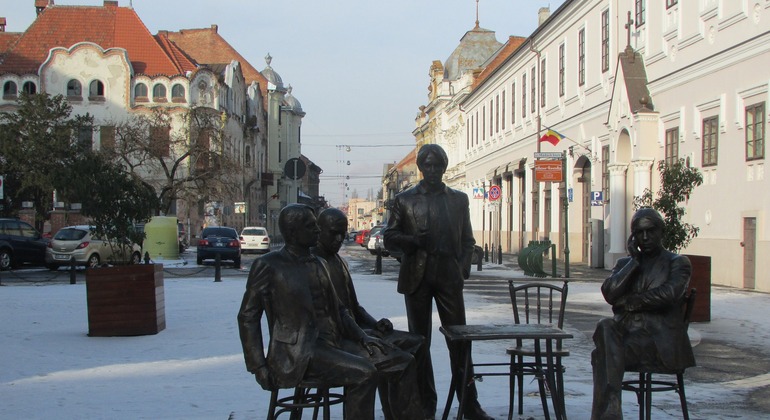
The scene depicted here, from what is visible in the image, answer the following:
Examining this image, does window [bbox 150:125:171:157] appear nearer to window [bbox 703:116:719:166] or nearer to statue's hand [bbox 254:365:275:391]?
window [bbox 703:116:719:166]

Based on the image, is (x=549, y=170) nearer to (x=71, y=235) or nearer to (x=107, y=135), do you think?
(x=71, y=235)

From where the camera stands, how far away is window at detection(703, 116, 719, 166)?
23156 mm

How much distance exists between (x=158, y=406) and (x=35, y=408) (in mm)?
1011

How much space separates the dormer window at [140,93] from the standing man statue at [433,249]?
51.0 m

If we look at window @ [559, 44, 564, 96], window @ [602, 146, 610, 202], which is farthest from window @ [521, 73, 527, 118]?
window @ [602, 146, 610, 202]

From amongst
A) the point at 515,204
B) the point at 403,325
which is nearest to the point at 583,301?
the point at 403,325

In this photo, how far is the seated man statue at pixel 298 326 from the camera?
4906 millimetres

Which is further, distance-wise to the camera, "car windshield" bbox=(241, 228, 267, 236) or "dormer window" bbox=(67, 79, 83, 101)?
"dormer window" bbox=(67, 79, 83, 101)

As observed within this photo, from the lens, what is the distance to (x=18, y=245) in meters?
29.0

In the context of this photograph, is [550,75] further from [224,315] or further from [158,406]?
[158,406]

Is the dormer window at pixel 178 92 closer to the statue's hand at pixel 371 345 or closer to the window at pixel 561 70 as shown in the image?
the window at pixel 561 70

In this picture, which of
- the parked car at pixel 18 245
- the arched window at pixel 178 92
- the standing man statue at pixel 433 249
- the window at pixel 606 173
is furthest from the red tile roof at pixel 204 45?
the standing man statue at pixel 433 249

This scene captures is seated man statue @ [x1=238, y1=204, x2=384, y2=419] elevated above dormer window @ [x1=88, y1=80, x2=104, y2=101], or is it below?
below

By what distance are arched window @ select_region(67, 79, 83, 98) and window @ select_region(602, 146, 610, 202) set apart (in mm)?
34864
